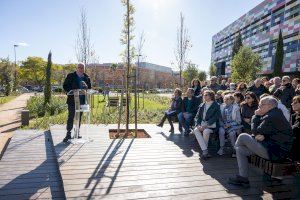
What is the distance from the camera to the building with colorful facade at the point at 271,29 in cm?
3968

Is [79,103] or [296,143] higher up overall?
[79,103]

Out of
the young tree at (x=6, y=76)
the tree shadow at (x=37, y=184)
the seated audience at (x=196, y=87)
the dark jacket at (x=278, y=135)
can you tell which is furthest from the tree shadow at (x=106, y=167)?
the young tree at (x=6, y=76)

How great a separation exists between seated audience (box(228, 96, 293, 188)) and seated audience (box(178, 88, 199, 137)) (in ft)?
11.4

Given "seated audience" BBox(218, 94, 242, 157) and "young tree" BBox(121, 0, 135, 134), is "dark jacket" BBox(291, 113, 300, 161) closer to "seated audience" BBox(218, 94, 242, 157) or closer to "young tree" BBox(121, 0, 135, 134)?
"seated audience" BBox(218, 94, 242, 157)

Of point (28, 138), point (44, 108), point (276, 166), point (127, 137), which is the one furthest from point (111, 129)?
point (44, 108)

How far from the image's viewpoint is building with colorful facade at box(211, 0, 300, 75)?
39681mm

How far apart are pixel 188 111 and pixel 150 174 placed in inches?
141

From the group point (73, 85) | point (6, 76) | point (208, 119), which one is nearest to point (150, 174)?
point (208, 119)

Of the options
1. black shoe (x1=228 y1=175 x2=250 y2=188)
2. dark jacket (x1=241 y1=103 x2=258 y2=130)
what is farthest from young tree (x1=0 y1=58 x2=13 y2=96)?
black shoe (x1=228 y1=175 x2=250 y2=188)

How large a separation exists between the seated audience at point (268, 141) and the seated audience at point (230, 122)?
5.26 ft

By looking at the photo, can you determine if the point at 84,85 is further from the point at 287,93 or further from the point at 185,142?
the point at 287,93

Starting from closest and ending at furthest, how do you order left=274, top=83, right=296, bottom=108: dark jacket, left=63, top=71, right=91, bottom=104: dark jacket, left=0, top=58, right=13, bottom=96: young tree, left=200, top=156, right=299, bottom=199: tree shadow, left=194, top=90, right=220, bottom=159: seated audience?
left=200, top=156, right=299, bottom=199: tree shadow < left=194, top=90, right=220, bottom=159: seated audience < left=63, top=71, right=91, bottom=104: dark jacket < left=274, top=83, right=296, bottom=108: dark jacket < left=0, top=58, right=13, bottom=96: young tree

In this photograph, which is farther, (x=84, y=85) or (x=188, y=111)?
(x=188, y=111)

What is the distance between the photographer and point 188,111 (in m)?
7.76
